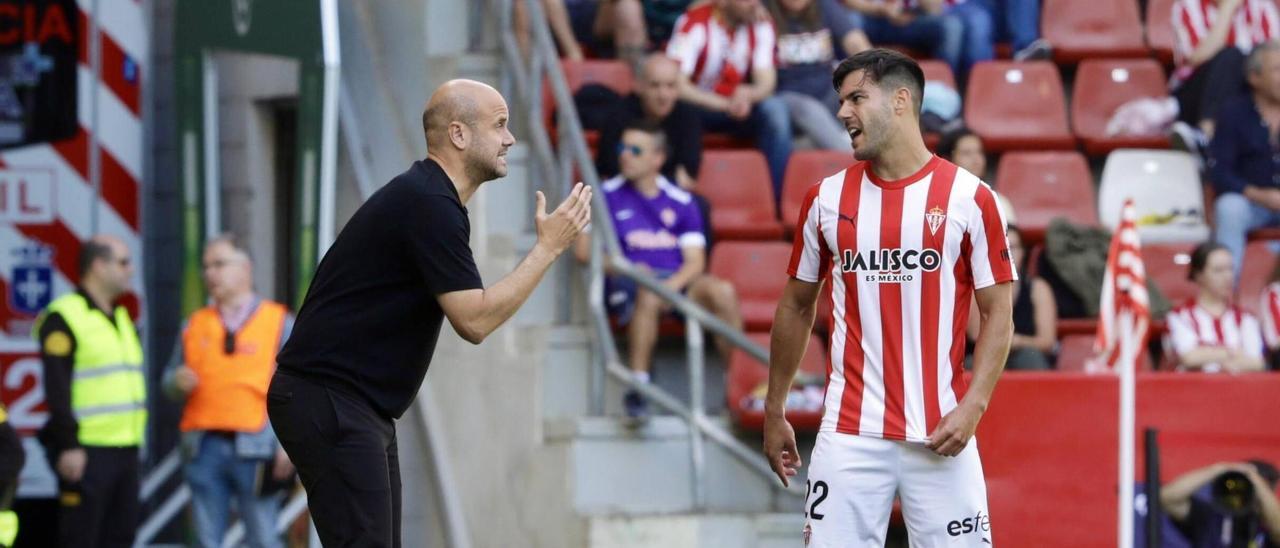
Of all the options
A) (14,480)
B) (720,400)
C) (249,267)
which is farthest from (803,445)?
(14,480)

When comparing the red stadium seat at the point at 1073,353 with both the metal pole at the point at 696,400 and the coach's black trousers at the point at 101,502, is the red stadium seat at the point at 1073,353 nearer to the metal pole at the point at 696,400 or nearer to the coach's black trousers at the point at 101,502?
the metal pole at the point at 696,400

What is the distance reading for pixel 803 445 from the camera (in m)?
10.1

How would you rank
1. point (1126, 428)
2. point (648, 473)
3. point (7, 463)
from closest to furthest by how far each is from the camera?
point (7, 463) → point (1126, 428) → point (648, 473)

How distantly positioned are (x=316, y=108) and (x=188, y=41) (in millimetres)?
1400

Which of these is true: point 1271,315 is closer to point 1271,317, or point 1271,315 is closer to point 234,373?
point 1271,317

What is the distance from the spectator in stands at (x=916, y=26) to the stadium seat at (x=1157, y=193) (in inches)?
51.5

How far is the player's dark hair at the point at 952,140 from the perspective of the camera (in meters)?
11.0

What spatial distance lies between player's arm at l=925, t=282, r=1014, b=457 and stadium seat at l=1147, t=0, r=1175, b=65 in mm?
8119

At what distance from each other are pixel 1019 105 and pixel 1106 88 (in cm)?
63

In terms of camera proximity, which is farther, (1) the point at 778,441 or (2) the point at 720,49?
(2) the point at 720,49

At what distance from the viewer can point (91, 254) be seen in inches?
398

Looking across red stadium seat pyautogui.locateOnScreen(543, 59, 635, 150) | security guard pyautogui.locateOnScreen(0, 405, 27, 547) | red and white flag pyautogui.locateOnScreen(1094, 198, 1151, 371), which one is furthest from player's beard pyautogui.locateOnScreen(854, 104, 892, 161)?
red stadium seat pyautogui.locateOnScreen(543, 59, 635, 150)

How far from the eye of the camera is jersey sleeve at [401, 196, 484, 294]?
18.1ft

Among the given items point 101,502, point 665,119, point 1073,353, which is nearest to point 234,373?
point 101,502
